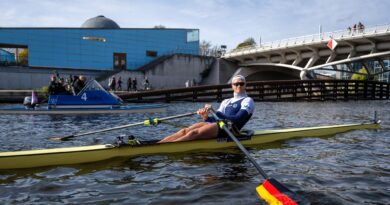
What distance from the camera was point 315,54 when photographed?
4741cm

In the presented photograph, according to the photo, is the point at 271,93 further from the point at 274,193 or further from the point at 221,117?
the point at 274,193

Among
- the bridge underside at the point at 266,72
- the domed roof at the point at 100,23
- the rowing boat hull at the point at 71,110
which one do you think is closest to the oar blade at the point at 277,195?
the rowing boat hull at the point at 71,110

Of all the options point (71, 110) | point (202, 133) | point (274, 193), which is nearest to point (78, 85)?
point (71, 110)

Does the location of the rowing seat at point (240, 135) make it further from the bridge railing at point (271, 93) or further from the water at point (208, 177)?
the bridge railing at point (271, 93)

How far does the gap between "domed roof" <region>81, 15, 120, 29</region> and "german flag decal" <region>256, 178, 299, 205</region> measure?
57.6 m

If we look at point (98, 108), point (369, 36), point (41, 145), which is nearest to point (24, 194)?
point (41, 145)

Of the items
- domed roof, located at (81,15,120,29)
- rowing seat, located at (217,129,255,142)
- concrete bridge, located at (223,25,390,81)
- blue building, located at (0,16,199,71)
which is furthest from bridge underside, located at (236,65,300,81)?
rowing seat, located at (217,129,255,142)

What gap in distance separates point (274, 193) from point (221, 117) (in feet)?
10.6

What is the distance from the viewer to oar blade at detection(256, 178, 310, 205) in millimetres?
4775

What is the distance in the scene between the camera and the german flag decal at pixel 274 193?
4.78 m

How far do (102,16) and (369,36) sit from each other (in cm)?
4266

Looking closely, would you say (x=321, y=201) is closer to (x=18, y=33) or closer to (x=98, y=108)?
(x=98, y=108)

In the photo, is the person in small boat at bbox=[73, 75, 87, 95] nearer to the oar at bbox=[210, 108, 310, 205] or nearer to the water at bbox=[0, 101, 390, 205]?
the water at bbox=[0, 101, 390, 205]

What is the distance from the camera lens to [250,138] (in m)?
9.04
